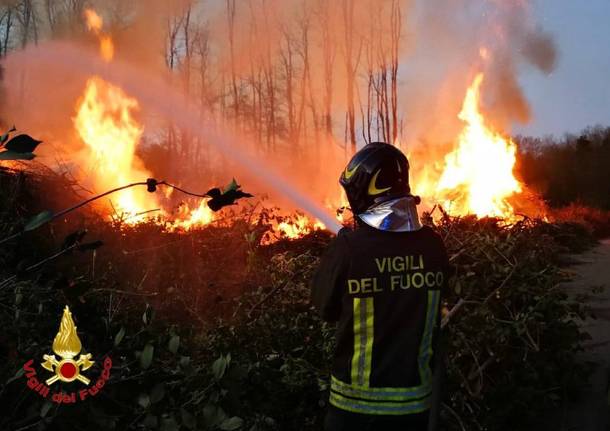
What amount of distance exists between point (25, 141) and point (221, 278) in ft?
13.9

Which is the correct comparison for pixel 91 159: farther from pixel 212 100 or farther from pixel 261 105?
pixel 261 105

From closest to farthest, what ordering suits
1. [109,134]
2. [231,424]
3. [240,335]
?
[231,424] → [240,335] → [109,134]

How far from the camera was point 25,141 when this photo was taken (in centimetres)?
152

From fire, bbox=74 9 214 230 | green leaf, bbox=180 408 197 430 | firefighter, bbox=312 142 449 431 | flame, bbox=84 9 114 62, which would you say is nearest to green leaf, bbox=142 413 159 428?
green leaf, bbox=180 408 197 430

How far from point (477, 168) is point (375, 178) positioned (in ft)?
33.9

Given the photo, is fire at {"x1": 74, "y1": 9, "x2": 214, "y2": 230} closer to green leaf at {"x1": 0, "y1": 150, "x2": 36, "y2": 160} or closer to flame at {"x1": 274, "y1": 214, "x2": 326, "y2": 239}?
flame at {"x1": 274, "y1": 214, "x2": 326, "y2": 239}

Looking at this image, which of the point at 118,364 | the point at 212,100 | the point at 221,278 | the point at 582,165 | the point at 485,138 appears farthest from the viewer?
the point at 582,165

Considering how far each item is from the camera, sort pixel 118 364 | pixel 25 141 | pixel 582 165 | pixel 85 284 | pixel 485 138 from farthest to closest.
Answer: pixel 582 165
pixel 485 138
pixel 118 364
pixel 85 284
pixel 25 141

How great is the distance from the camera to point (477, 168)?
38.6ft

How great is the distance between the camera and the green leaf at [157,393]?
80.6 inches

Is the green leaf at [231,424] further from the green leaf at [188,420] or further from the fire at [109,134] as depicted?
the fire at [109,134]

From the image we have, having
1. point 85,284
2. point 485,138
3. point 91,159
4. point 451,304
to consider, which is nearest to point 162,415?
point 85,284

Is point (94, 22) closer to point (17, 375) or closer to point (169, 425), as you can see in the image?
point (17, 375)

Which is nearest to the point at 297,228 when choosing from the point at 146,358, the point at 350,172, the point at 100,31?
the point at 350,172
